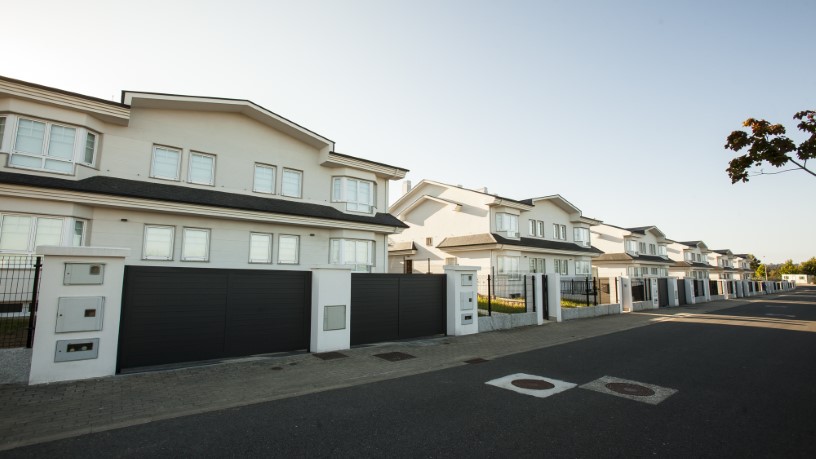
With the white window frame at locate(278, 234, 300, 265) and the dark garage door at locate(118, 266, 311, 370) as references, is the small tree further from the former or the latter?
the white window frame at locate(278, 234, 300, 265)

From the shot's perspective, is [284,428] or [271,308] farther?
[271,308]

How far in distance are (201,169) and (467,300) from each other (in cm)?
1245

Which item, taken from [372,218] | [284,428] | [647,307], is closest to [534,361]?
[284,428]

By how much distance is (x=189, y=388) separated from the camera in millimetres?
7215

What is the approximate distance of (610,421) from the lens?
5578 millimetres

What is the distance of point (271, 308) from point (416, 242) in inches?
942

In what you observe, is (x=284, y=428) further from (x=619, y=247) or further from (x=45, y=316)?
(x=619, y=247)

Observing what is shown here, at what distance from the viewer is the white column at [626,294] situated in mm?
24344

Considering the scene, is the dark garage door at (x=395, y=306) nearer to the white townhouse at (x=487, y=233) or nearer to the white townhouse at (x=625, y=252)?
the white townhouse at (x=487, y=233)

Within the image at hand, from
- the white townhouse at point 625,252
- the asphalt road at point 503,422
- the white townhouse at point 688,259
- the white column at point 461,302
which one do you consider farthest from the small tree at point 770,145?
the white townhouse at point 688,259

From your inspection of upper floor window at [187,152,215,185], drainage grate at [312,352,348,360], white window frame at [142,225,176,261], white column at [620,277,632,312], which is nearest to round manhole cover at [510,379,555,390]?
drainage grate at [312,352,348,360]

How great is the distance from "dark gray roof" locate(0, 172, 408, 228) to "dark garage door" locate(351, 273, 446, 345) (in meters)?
6.56

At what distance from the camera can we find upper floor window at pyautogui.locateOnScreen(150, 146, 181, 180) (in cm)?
1588

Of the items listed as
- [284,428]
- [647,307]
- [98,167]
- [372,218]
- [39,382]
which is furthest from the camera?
[647,307]
